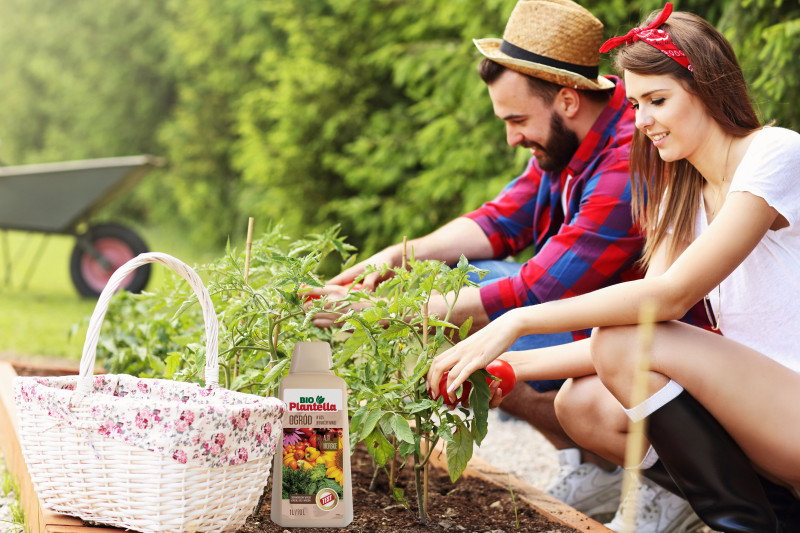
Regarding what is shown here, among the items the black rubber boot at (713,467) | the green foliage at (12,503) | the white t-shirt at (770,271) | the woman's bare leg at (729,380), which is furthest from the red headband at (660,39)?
the green foliage at (12,503)

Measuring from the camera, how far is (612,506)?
2006 mm

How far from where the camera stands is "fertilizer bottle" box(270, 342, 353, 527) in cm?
141

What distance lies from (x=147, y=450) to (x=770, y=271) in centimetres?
112

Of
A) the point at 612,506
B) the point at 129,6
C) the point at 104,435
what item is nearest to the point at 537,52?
the point at 612,506

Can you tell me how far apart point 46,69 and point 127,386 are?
1235 centimetres

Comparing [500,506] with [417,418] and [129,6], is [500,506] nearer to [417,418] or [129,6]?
[417,418]

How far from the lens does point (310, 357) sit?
4.72ft

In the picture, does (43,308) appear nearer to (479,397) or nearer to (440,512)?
(440,512)

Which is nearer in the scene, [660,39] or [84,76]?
[660,39]

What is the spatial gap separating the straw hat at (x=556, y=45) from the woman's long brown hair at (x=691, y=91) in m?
0.37

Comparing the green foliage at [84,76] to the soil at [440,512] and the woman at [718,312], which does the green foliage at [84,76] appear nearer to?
the soil at [440,512]

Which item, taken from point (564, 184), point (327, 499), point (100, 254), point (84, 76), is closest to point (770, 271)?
point (564, 184)

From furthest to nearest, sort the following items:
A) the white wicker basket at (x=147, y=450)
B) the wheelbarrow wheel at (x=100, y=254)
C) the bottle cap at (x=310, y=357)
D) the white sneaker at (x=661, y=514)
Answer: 1. the wheelbarrow wheel at (x=100, y=254)
2. the white sneaker at (x=661, y=514)
3. the bottle cap at (x=310, y=357)
4. the white wicker basket at (x=147, y=450)

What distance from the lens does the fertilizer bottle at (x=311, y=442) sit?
1.41m
